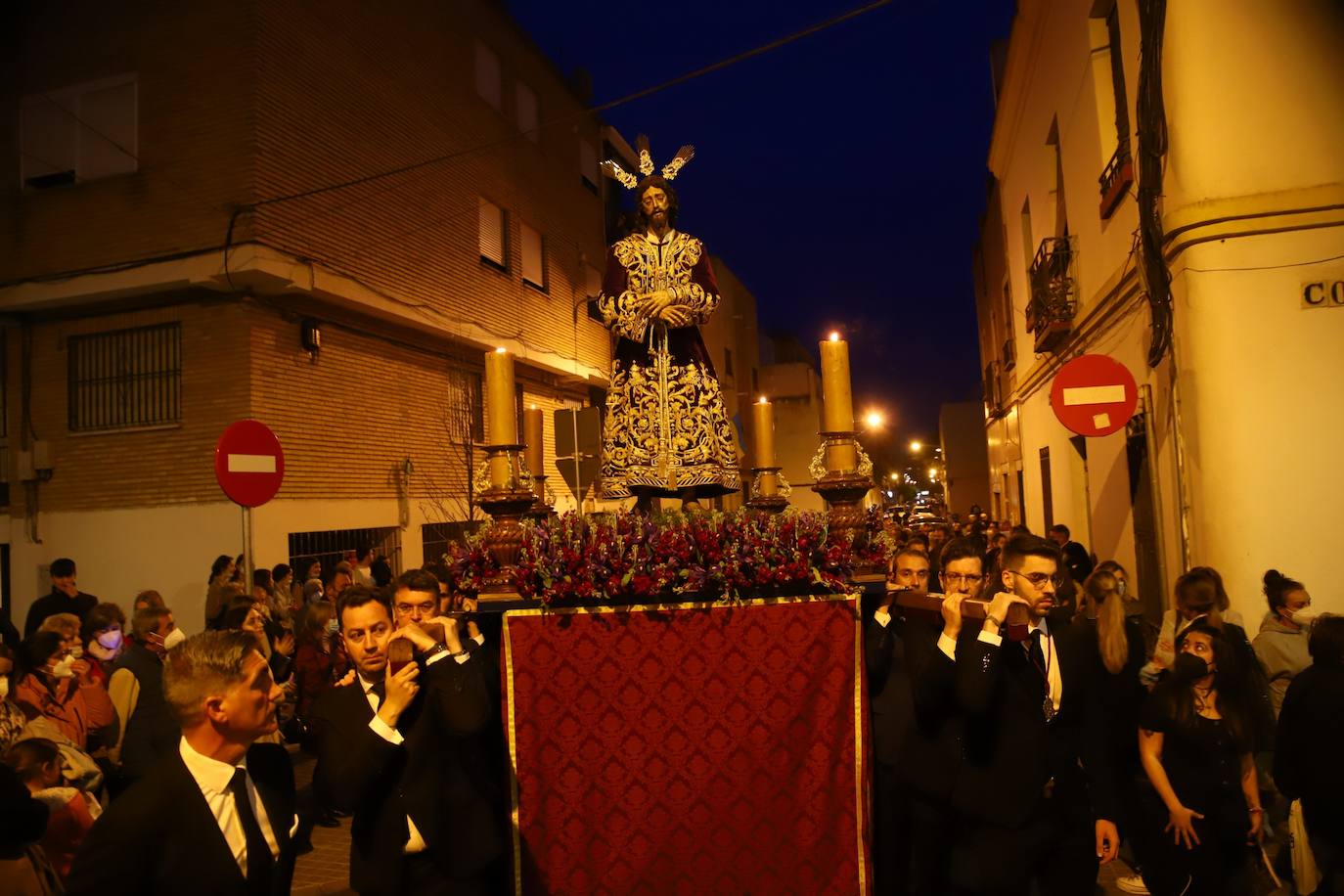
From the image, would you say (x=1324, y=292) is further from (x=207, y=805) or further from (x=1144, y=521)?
(x=207, y=805)

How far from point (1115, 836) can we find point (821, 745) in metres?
1.22

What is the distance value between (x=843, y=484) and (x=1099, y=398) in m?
4.21

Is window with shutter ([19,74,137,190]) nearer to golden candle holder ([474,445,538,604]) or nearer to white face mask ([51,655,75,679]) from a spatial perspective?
white face mask ([51,655,75,679])

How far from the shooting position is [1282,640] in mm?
5359

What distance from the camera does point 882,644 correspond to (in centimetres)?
370

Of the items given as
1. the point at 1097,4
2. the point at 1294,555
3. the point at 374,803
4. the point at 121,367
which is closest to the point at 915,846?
Answer: the point at 374,803

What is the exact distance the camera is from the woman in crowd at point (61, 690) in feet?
17.0

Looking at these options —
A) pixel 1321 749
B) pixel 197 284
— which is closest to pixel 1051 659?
pixel 1321 749

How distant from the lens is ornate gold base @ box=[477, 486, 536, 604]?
358 cm

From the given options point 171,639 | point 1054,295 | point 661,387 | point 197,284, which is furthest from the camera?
point 1054,295

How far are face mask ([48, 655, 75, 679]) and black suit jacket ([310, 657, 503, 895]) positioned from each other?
3154 millimetres

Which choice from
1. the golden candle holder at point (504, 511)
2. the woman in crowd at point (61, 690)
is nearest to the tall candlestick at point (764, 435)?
the golden candle holder at point (504, 511)

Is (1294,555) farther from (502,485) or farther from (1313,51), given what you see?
(502,485)

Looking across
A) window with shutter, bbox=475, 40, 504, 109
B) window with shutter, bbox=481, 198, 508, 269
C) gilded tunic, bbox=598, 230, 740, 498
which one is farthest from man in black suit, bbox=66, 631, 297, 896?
window with shutter, bbox=475, 40, 504, 109
